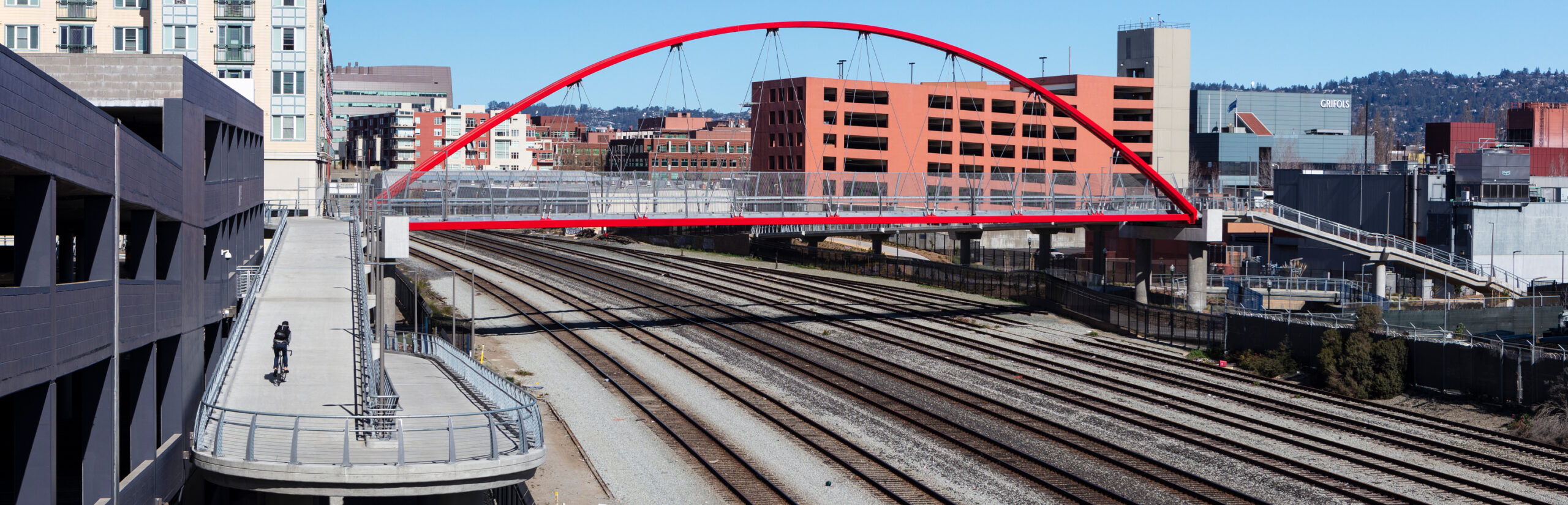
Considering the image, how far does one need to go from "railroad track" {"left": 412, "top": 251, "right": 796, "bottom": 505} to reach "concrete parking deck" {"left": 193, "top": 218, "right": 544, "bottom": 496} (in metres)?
5.64

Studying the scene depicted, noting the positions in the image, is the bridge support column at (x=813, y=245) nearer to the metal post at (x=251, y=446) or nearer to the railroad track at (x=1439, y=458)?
the railroad track at (x=1439, y=458)

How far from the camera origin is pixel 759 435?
3189cm

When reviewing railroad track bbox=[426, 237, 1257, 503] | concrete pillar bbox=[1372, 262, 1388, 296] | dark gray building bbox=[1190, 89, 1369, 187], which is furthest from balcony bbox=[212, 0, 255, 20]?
dark gray building bbox=[1190, 89, 1369, 187]

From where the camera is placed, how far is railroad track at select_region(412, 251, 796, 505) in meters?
26.5

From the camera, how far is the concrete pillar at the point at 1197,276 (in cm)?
6000

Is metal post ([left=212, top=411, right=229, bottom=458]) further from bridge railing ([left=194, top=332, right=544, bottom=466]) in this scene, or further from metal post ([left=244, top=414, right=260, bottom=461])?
metal post ([left=244, top=414, right=260, bottom=461])

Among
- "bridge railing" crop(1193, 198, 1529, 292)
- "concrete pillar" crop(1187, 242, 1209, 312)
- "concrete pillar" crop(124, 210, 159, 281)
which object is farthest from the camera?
"bridge railing" crop(1193, 198, 1529, 292)

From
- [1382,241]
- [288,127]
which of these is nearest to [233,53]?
[288,127]

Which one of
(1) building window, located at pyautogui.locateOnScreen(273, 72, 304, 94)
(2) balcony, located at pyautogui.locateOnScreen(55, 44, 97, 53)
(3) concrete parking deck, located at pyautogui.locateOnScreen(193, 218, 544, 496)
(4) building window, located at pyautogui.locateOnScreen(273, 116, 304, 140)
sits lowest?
(3) concrete parking deck, located at pyautogui.locateOnScreen(193, 218, 544, 496)

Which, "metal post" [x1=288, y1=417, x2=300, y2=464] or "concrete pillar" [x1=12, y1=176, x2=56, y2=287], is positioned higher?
"concrete pillar" [x1=12, y1=176, x2=56, y2=287]

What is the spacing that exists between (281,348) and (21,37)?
46.6 meters

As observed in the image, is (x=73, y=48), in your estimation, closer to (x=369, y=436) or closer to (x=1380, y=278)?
(x=369, y=436)

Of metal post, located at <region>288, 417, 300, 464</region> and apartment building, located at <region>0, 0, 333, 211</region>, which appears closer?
metal post, located at <region>288, 417, 300, 464</region>

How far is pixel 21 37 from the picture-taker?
6056 cm
